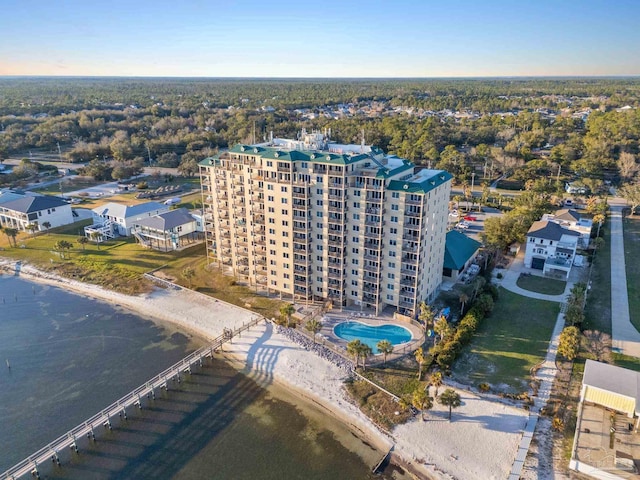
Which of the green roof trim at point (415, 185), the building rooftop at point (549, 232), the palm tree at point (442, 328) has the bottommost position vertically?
the palm tree at point (442, 328)

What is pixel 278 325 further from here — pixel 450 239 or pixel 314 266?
pixel 450 239

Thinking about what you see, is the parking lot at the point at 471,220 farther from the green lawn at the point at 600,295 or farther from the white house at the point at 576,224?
the green lawn at the point at 600,295

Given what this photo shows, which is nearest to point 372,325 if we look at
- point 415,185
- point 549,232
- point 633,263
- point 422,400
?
point 422,400

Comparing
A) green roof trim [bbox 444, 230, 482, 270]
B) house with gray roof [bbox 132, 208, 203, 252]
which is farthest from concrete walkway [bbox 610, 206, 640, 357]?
house with gray roof [bbox 132, 208, 203, 252]

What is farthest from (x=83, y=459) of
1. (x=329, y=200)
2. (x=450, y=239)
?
(x=450, y=239)

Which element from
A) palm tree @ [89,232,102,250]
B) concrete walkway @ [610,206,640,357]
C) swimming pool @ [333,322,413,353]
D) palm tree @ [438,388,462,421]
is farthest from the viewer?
palm tree @ [89,232,102,250]

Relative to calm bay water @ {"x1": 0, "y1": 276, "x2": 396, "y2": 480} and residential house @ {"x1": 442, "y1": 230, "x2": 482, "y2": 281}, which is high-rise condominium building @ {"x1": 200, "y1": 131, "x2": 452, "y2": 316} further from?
calm bay water @ {"x1": 0, "y1": 276, "x2": 396, "y2": 480}

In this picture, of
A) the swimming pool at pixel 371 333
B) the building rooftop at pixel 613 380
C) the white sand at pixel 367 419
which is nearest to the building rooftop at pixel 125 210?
the white sand at pixel 367 419
